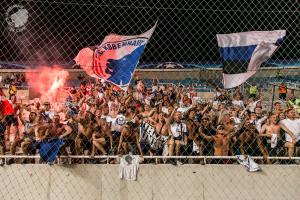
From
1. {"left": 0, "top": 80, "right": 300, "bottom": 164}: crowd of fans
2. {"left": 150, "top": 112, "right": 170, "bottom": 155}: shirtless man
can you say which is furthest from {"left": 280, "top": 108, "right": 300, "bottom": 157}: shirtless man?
{"left": 150, "top": 112, "right": 170, "bottom": 155}: shirtless man

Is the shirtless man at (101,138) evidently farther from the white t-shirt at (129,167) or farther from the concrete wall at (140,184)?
the white t-shirt at (129,167)

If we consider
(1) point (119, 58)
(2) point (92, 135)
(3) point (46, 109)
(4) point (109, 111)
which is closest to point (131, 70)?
(1) point (119, 58)

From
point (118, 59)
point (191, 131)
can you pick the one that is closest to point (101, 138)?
point (191, 131)

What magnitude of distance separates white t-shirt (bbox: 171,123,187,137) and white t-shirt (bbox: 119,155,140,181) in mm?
1031

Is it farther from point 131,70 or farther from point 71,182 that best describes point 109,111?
point 131,70

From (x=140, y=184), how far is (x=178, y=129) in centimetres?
138

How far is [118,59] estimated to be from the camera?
8.30m

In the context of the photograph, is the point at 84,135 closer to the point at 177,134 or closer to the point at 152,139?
the point at 152,139

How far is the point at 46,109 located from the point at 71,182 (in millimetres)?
3386

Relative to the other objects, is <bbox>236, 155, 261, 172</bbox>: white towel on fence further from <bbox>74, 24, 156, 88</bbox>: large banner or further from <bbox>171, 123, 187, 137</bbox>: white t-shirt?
<bbox>74, 24, 156, 88</bbox>: large banner

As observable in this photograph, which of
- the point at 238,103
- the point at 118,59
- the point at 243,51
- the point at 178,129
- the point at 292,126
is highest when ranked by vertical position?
the point at 243,51

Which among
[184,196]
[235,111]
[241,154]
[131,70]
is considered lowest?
[184,196]

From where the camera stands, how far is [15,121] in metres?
10.6

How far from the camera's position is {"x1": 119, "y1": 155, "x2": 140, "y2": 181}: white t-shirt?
9.43m
